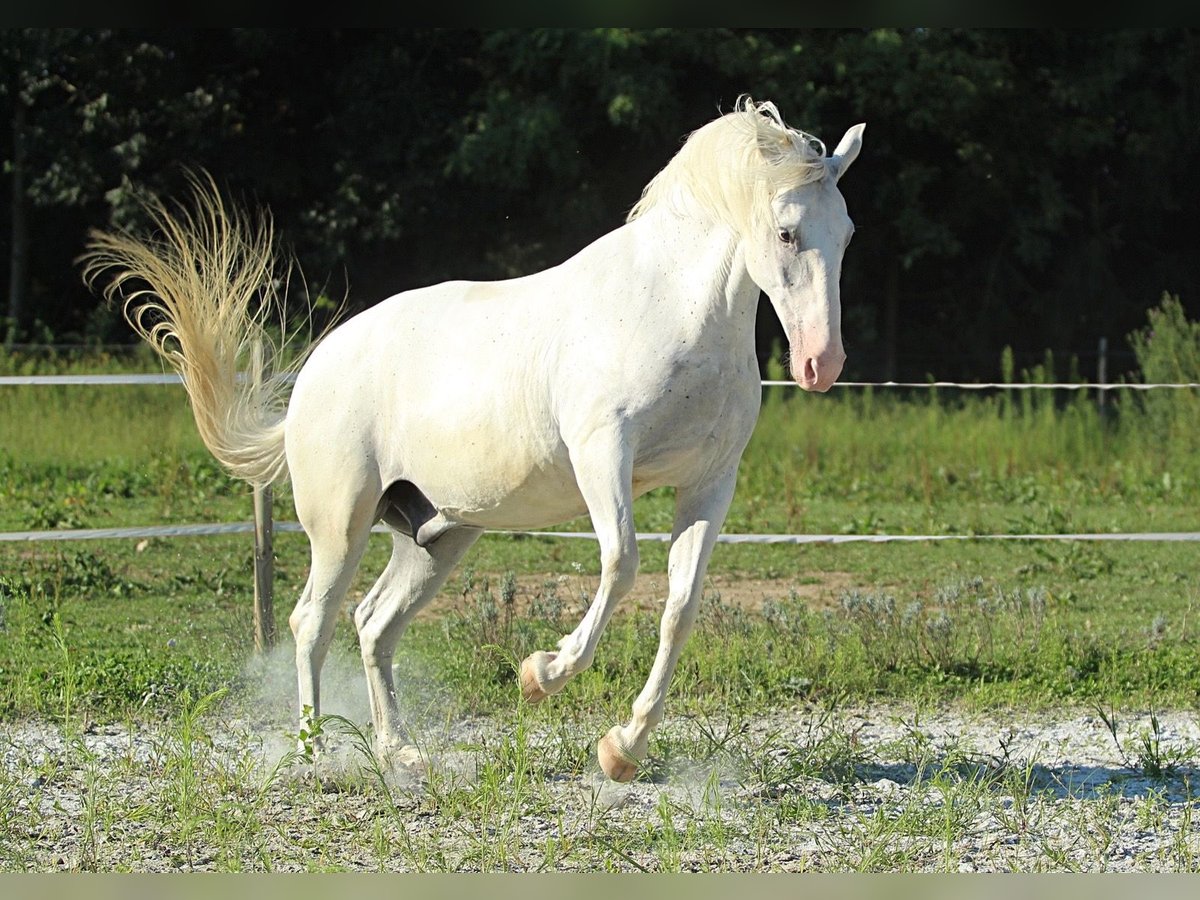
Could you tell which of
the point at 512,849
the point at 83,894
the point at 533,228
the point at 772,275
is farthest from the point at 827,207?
the point at 533,228

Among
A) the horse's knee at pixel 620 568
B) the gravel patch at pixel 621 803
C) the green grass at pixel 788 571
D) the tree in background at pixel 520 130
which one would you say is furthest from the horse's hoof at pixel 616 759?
the tree in background at pixel 520 130

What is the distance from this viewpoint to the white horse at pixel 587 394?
4.41m

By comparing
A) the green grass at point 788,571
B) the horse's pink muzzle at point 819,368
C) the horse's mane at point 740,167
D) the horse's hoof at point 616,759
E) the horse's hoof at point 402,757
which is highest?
the horse's mane at point 740,167

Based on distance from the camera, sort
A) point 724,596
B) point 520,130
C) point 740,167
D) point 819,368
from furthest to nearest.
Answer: point 520,130
point 724,596
point 740,167
point 819,368

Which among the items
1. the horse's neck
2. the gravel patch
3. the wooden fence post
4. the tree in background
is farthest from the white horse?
the tree in background

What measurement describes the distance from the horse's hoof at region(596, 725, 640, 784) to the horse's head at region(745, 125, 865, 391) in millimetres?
1211

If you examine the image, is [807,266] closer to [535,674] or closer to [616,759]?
[535,674]

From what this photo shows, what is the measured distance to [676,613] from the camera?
460cm

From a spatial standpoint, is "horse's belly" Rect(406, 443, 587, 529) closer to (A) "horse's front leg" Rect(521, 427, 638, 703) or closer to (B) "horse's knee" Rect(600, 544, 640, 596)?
(A) "horse's front leg" Rect(521, 427, 638, 703)

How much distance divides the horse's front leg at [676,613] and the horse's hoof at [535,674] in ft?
0.82

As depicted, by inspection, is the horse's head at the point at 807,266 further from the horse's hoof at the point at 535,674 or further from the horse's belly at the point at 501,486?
the horse's hoof at the point at 535,674

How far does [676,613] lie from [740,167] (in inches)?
52.6

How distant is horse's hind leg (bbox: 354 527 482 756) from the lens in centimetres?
533

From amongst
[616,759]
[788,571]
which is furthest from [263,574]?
[788,571]
